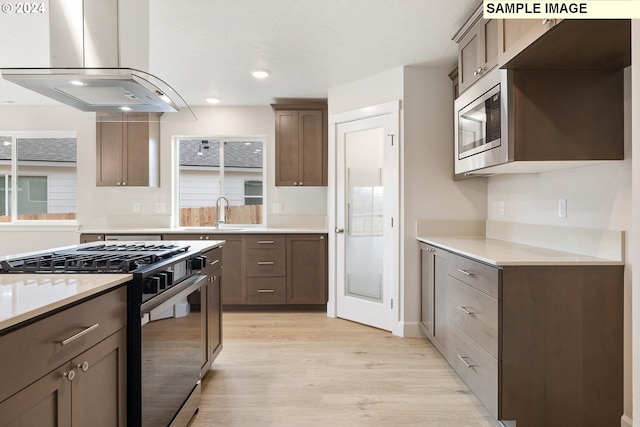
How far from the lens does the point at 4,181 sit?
475 cm

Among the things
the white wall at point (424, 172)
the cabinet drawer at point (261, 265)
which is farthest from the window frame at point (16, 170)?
the white wall at point (424, 172)

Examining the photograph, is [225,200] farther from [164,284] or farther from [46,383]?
[46,383]

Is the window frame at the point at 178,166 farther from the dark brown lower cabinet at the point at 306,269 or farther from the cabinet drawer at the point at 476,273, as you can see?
the cabinet drawer at the point at 476,273

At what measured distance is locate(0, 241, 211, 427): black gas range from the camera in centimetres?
139

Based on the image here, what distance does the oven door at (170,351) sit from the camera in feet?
4.76

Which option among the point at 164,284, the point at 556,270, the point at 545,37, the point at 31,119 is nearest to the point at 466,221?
the point at 556,270

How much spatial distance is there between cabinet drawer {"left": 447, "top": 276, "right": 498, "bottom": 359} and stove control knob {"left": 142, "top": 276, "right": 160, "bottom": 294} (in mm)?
1564

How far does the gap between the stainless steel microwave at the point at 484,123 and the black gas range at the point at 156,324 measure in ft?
5.86

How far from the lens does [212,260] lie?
2449mm

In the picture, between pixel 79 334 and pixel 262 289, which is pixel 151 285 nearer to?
pixel 79 334

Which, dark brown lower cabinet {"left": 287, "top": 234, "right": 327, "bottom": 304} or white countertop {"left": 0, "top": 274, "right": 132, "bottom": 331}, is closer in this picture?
white countertop {"left": 0, "top": 274, "right": 132, "bottom": 331}

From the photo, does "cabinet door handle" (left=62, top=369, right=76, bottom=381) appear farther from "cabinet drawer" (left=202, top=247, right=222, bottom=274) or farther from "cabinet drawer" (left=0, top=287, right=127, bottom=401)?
"cabinet drawer" (left=202, top=247, right=222, bottom=274)

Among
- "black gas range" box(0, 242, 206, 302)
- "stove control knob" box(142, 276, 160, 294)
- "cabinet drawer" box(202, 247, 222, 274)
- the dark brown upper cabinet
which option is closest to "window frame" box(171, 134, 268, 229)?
the dark brown upper cabinet

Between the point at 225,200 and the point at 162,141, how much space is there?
1.09 meters
